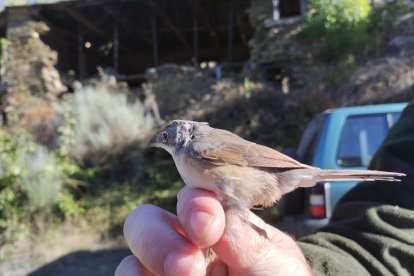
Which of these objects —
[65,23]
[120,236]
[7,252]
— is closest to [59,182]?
[120,236]

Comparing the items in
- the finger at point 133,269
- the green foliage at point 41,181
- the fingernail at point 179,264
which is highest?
the fingernail at point 179,264

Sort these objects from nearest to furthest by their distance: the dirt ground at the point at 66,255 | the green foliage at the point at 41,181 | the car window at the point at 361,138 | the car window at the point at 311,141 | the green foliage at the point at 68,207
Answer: the car window at the point at 361,138 → the car window at the point at 311,141 → the dirt ground at the point at 66,255 → the green foliage at the point at 41,181 → the green foliage at the point at 68,207

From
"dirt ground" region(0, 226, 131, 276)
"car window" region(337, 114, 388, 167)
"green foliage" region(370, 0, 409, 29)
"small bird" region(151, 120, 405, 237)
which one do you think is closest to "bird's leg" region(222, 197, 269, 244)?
"small bird" region(151, 120, 405, 237)

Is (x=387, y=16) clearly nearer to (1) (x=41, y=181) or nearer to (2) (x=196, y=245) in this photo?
(1) (x=41, y=181)

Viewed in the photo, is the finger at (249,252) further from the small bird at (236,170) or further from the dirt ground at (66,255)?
the dirt ground at (66,255)

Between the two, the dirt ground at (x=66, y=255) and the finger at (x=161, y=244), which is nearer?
A: the finger at (x=161, y=244)

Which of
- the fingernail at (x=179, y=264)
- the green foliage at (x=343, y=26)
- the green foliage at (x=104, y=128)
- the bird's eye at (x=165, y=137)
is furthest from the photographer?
the green foliage at (x=343, y=26)

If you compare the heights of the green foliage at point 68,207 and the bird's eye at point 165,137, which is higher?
the bird's eye at point 165,137

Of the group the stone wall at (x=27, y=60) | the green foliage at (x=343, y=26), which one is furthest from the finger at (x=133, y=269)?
the stone wall at (x=27, y=60)
